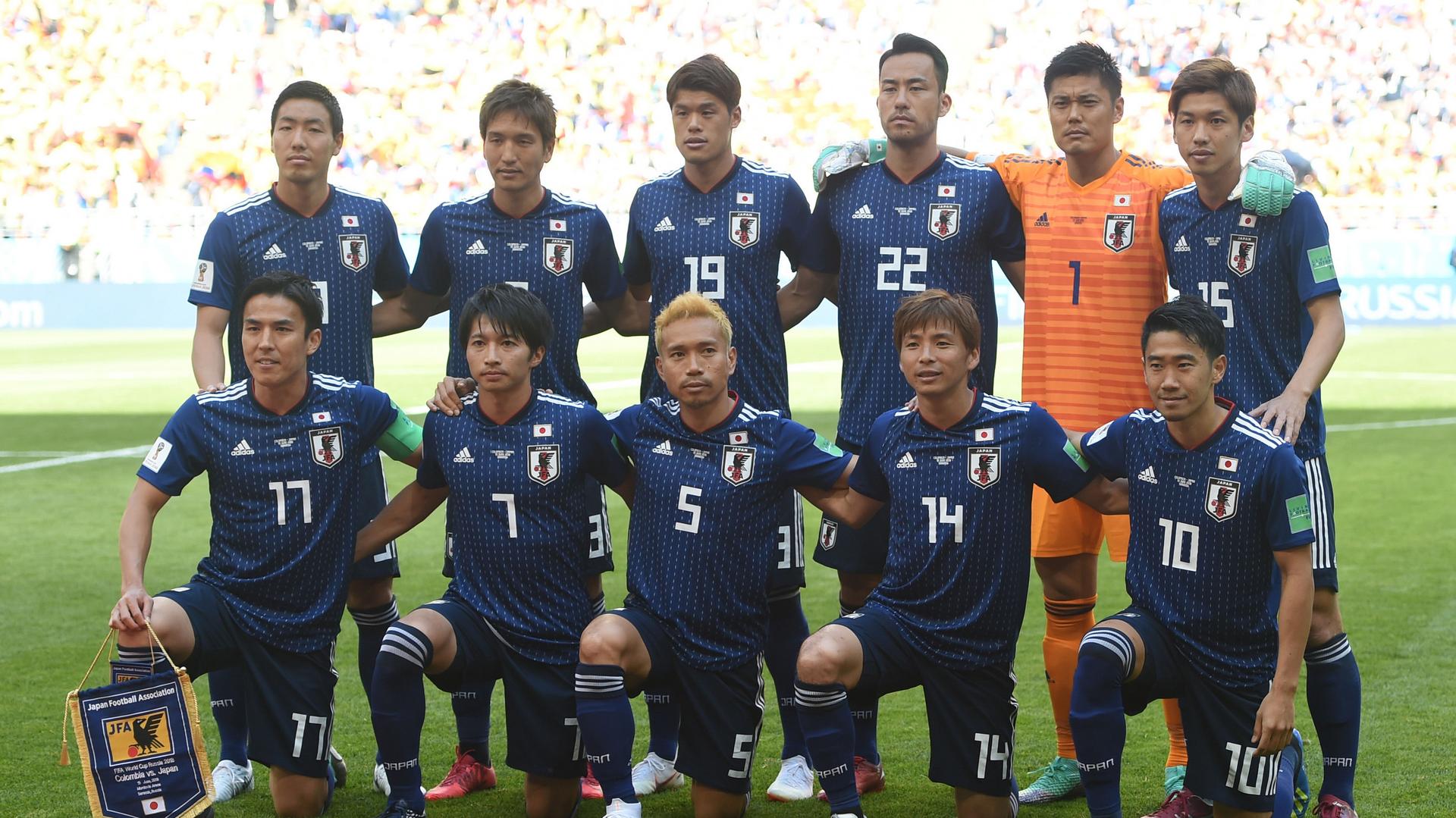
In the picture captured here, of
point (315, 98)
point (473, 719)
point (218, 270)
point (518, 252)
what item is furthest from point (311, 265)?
point (473, 719)

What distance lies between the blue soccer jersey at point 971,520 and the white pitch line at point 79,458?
8037 millimetres

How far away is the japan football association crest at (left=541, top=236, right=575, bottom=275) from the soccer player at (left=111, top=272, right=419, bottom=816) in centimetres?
68

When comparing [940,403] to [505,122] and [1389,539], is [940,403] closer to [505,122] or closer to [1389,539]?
[505,122]

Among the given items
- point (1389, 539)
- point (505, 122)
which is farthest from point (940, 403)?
point (1389, 539)

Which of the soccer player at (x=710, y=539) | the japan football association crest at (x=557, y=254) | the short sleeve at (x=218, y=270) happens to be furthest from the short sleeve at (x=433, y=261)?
the soccer player at (x=710, y=539)

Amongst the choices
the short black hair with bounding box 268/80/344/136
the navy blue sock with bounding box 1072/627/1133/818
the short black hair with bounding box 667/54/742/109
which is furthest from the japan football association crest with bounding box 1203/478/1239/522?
the short black hair with bounding box 268/80/344/136

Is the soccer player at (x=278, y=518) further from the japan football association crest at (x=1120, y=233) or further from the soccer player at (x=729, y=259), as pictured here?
the japan football association crest at (x=1120, y=233)

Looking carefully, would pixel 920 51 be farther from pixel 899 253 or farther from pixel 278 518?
pixel 278 518

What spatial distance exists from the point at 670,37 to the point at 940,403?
2306 cm

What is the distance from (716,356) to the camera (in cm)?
374

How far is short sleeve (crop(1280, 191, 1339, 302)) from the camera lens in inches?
147

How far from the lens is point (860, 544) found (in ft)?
13.7

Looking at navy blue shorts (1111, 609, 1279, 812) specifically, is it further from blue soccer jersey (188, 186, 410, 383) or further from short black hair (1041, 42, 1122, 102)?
blue soccer jersey (188, 186, 410, 383)

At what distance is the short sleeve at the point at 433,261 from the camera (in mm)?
4406
